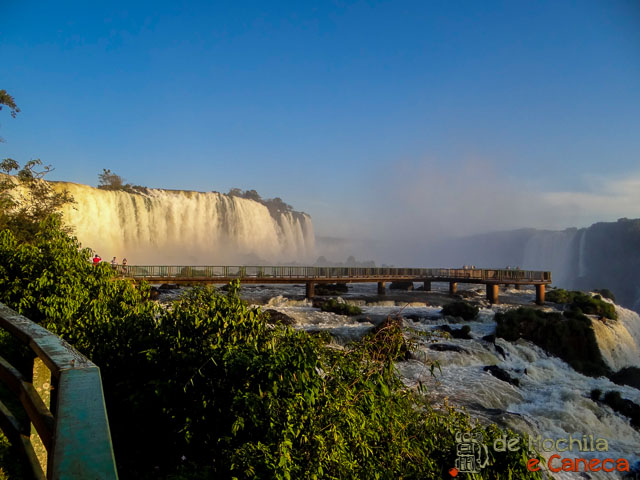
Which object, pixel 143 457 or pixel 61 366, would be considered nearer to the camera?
pixel 61 366

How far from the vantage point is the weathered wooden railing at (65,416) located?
1.08 m

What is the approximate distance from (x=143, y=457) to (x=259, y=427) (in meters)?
2.74

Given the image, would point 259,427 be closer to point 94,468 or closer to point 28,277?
point 94,468

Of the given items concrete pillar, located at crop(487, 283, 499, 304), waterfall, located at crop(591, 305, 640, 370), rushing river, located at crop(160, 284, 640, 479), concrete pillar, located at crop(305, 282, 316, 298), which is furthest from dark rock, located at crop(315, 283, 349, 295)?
waterfall, located at crop(591, 305, 640, 370)

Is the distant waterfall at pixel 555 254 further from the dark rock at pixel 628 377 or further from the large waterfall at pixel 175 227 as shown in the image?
the dark rock at pixel 628 377

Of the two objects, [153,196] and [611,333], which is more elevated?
[153,196]

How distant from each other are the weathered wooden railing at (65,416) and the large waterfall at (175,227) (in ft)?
128

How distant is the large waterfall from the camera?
46562 millimetres

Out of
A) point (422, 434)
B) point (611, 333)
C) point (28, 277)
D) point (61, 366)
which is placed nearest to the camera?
point (61, 366)

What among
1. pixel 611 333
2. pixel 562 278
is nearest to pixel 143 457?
pixel 611 333

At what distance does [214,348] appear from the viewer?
5352 mm

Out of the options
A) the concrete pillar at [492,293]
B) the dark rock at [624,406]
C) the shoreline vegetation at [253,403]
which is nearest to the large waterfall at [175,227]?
the shoreline vegetation at [253,403]

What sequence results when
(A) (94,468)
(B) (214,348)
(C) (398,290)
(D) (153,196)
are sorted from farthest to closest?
(D) (153,196) < (C) (398,290) < (B) (214,348) < (A) (94,468)

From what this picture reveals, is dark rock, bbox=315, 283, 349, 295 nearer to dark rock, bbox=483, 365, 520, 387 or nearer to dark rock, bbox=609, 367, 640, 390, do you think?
dark rock, bbox=483, 365, 520, 387
